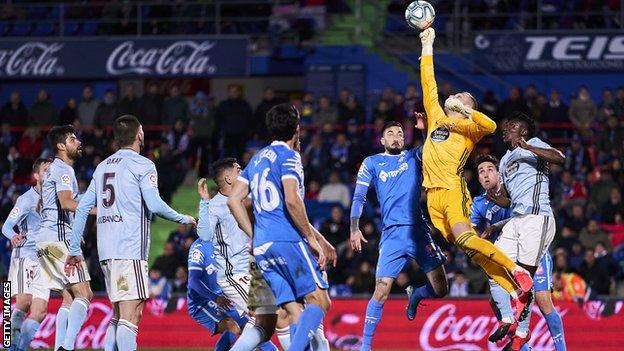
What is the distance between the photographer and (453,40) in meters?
27.8

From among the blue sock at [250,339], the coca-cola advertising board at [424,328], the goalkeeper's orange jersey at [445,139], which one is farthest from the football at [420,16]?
the coca-cola advertising board at [424,328]

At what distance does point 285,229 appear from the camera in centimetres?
1127

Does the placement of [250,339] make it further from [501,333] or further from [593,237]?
[593,237]

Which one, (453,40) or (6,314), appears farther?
(453,40)

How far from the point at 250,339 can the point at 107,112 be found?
16.2m

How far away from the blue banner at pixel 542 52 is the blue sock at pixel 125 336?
618 inches

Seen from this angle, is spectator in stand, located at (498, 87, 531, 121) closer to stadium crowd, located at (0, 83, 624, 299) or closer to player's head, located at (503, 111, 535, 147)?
stadium crowd, located at (0, 83, 624, 299)

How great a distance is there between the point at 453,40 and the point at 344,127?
370cm

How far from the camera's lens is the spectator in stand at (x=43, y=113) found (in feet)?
89.1

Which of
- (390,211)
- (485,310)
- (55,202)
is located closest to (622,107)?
(485,310)

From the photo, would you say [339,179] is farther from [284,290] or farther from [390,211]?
[284,290]

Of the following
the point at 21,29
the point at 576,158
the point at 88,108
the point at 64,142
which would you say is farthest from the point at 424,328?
the point at 21,29

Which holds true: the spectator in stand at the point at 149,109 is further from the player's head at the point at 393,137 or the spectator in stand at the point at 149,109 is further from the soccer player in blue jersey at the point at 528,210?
the soccer player in blue jersey at the point at 528,210

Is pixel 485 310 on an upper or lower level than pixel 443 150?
lower
